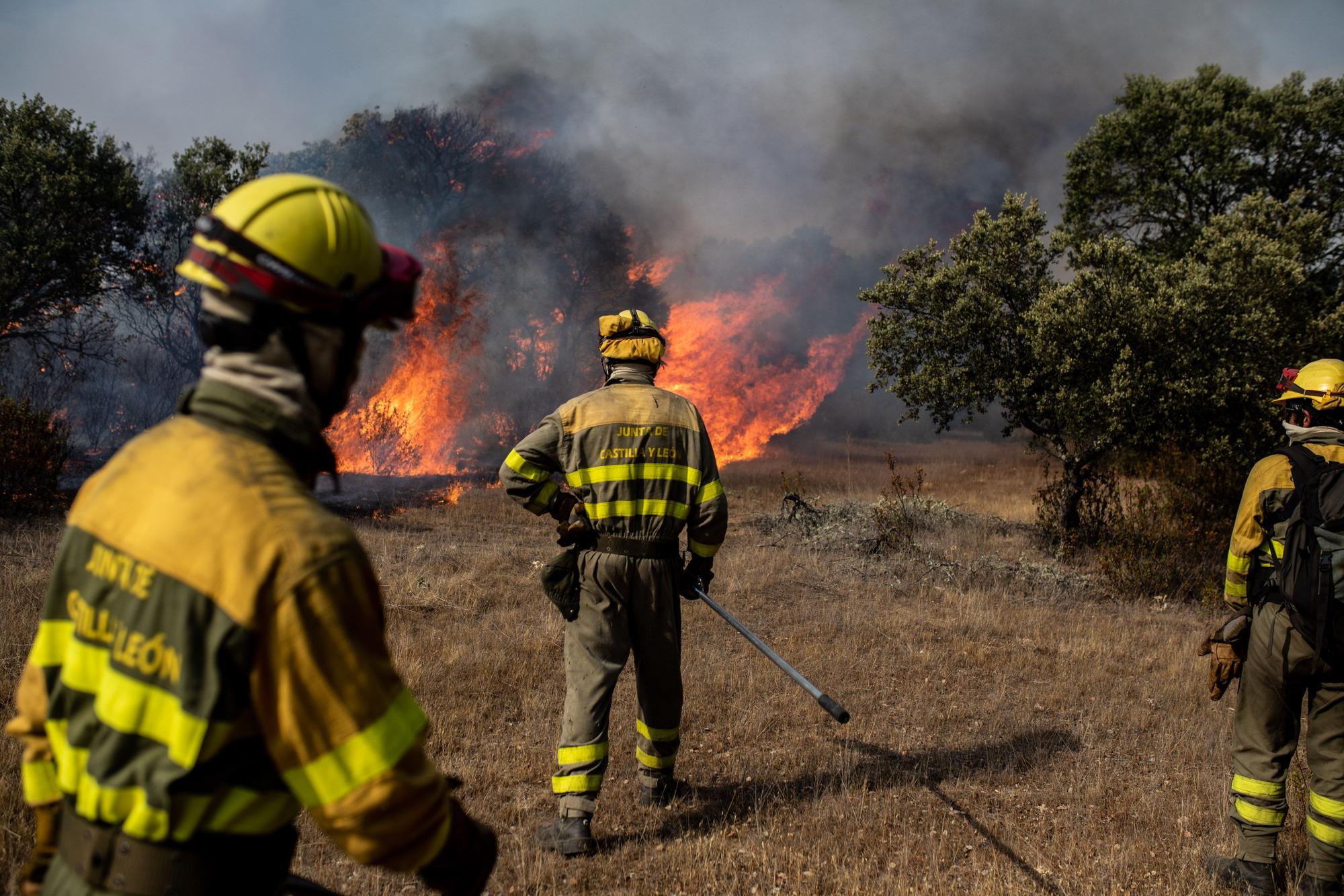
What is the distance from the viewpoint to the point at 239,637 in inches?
48.6

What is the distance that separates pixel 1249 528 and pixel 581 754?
3412mm

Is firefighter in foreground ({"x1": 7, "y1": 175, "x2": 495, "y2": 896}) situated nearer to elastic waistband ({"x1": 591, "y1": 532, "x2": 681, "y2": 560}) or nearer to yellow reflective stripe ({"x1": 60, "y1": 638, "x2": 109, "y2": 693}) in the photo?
yellow reflective stripe ({"x1": 60, "y1": 638, "x2": 109, "y2": 693})

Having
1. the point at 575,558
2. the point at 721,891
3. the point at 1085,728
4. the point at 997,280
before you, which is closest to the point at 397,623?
the point at 575,558

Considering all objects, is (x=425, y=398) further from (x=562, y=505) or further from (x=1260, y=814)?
(x=1260, y=814)

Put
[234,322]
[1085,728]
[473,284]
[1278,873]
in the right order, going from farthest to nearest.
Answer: [473,284], [1085,728], [1278,873], [234,322]

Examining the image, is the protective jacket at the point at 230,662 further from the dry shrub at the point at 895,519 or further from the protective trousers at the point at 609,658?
the dry shrub at the point at 895,519

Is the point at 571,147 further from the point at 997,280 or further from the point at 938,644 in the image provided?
the point at 938,644

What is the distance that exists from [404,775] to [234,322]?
83 cm

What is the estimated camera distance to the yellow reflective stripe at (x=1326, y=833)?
11.5 feet

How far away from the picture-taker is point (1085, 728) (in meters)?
5.62

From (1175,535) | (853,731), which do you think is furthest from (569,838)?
(1175,535)

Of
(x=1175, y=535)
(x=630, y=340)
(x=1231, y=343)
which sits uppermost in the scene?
(x=1231, y=343)

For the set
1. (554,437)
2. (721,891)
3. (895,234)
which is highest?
(895,234)

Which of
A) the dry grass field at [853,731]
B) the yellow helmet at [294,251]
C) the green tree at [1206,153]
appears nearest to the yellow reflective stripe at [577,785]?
the dry grass field at [853,731]
